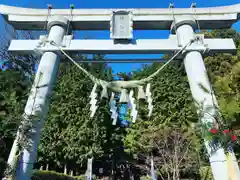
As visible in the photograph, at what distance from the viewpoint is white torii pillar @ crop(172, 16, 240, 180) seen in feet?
11.7

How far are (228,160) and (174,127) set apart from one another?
26.8 ft

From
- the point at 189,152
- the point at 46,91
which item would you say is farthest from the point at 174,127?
the point at 46,91

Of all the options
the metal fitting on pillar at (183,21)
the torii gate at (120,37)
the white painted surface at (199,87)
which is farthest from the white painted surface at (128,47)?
the metal fitting on pillar at (183,21)

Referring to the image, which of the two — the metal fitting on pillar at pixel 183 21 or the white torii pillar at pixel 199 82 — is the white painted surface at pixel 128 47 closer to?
the white torii pillar at pixel 199 82

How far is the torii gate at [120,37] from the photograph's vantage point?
4160 millimetres

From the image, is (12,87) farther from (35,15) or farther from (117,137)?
(117,137)

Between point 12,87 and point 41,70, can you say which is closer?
point 41,70

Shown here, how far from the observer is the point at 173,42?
4.79 meters

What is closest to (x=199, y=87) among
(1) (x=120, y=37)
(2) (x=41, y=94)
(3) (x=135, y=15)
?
(1) (x=120, y=37)

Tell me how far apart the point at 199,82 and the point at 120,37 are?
1778 millimetres

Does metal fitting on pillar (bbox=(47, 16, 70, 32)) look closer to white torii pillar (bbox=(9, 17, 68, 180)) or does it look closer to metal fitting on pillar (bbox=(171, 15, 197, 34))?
white torii pillar (bbox=(9, 17, 68, 180))

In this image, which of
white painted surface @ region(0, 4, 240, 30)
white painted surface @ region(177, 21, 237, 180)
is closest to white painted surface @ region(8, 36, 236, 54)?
white painted surface @ region(177, 21, 237, 180)

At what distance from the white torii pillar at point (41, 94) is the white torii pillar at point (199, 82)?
2.54 meters

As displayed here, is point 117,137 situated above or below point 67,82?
below
